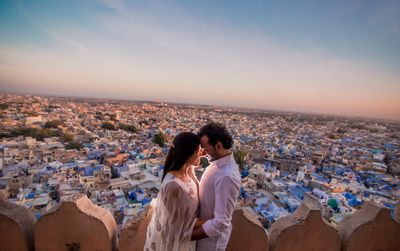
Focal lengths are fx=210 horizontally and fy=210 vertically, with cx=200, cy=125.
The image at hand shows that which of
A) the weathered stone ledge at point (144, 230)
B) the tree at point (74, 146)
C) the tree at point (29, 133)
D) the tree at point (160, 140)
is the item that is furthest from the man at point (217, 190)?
the tree at point (29, 133)

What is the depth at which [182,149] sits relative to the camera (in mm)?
952

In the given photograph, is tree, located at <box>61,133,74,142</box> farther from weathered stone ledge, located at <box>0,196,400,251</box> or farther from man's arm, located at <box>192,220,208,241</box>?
man's arm, located at <box>192,220,208,241</box>

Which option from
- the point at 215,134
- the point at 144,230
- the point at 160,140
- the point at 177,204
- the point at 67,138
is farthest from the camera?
the point at 160,140

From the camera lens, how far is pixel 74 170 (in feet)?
49.4

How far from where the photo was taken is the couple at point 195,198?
924mm

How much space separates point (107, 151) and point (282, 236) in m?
21.6

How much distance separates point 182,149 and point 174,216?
0.97ft

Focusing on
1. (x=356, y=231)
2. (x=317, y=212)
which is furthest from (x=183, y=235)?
(x=356, y=231)

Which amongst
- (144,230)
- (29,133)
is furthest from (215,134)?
(29,133)

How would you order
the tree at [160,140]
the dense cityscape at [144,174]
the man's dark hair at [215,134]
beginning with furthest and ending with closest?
1. the tree at [160,140]
2. the dense cityscape at [144,174]
3. the man's dark hair at [215,134]

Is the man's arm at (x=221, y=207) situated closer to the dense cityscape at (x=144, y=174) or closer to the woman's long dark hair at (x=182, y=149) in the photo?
the woman's long dark hair at (x=182, y=149)

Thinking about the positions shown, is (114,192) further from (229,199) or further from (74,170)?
(229,199)

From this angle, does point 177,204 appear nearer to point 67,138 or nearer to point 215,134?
point 215,134

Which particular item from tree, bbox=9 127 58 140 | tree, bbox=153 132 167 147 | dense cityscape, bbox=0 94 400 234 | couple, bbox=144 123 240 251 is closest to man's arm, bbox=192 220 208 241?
couple, bbox=144 123 240 251
